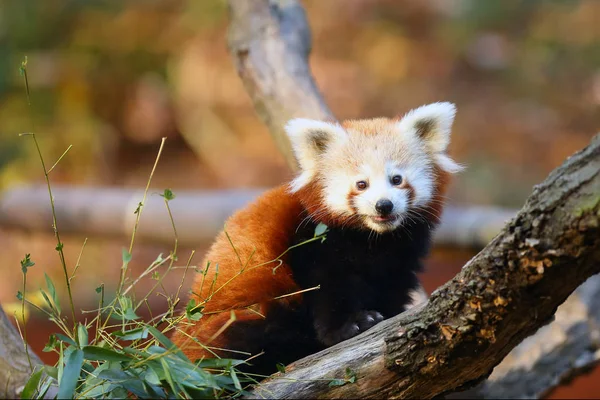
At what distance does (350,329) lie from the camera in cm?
215

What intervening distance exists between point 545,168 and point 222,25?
410 centimetres

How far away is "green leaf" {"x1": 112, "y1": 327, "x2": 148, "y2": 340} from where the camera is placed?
1813mm

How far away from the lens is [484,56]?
27.7 feet

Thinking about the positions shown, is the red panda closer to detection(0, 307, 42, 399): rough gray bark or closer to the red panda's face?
the red panda's face

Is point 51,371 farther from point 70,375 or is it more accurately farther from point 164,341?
point 164,341

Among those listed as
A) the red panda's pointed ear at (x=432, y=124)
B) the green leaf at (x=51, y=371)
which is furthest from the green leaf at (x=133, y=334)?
the red panda's pointed ear at (x=432, y=124)

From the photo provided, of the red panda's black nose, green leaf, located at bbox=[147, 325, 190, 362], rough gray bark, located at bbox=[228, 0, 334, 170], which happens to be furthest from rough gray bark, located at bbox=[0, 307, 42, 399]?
rough gray bark, located at bbox=[228, 0, 334, 170]

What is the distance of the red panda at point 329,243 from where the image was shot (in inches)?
85.5

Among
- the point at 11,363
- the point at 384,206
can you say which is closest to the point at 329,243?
the point at 384,206

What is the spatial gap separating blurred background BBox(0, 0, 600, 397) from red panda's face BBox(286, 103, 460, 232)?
4.85 meters

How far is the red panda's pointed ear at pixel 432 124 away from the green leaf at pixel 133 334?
1.20m

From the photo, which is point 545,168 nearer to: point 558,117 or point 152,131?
point 558,117

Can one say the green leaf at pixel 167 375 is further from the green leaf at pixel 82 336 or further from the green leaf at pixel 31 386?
the green leaf at pixel 31 386

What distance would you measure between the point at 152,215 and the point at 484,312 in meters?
3.47
